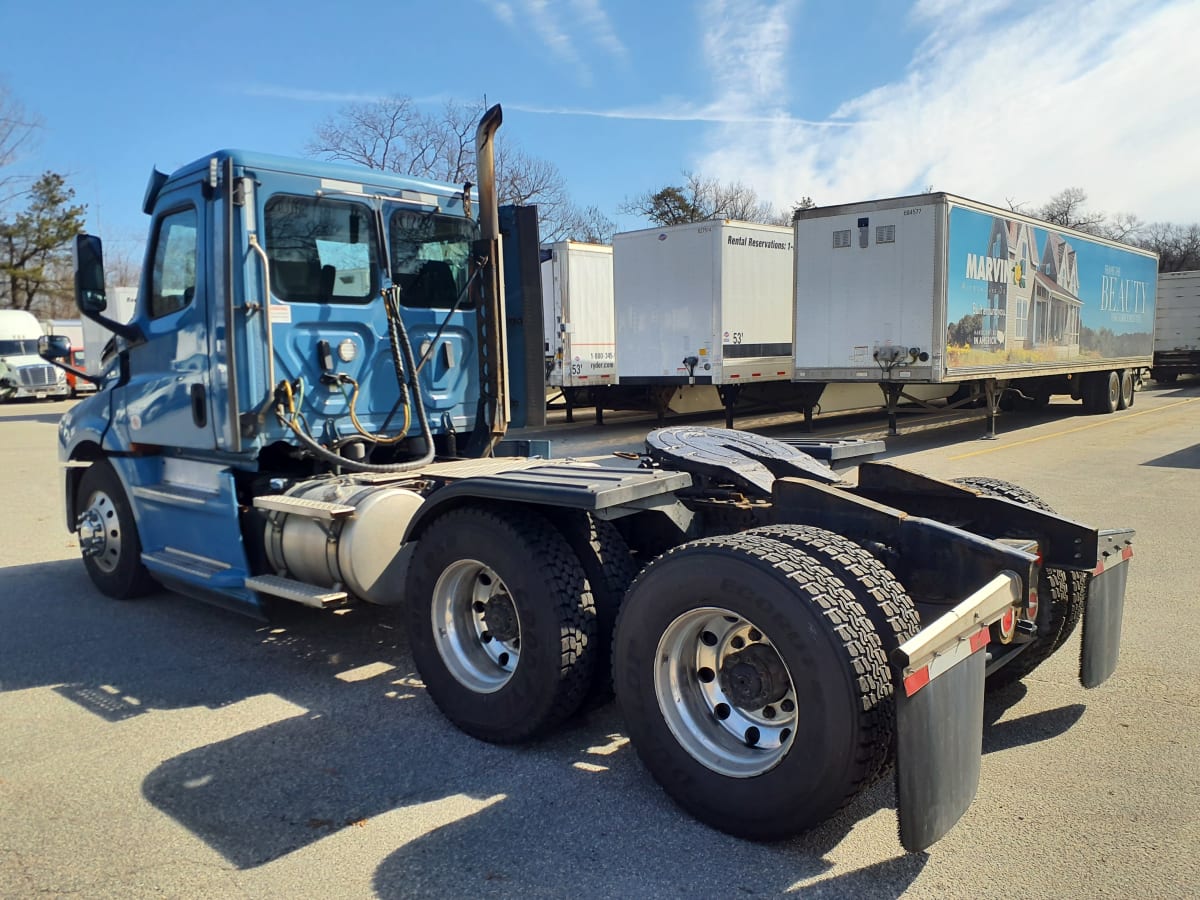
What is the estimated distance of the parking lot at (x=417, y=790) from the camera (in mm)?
2936

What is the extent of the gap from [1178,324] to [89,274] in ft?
113

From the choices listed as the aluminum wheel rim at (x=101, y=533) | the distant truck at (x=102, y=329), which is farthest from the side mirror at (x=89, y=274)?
the distant truck at (x=102, y=329)

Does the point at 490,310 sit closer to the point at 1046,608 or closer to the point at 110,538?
the point at 110,538

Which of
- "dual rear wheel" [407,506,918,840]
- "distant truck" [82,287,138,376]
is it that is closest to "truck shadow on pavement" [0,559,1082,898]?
"dual rear wheel" [407,506,918,840]

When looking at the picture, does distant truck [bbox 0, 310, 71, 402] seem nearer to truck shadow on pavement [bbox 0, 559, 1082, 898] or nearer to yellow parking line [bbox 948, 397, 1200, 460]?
yellow parking line [bbox 948, 397, 1200, 460]

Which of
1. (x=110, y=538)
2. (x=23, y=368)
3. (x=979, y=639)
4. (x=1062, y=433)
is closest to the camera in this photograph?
(x=979, y=639)

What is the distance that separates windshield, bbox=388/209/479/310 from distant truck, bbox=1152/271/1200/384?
31324mm

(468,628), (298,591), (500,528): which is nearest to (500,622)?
(468,628)

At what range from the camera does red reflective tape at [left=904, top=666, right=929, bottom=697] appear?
258 centimetres

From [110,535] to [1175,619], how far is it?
22.4 feet

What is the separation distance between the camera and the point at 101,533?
21.0ft

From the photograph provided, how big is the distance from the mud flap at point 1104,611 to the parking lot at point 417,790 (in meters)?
0.36

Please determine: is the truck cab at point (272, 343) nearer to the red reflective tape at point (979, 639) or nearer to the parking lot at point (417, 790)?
the parking lot at point (417, 790)

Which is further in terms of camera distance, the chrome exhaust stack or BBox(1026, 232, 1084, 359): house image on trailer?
BBox(1026, 232, 1084, 359): house image on trailer
